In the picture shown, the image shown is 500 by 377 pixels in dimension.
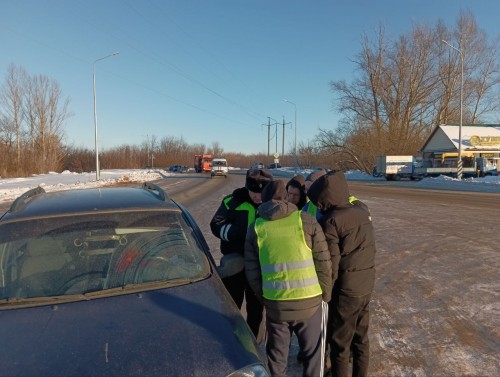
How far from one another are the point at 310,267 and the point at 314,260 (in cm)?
9

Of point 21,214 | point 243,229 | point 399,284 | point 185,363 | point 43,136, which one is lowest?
point 399,284

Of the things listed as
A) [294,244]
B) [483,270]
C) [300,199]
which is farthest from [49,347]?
[483,270]

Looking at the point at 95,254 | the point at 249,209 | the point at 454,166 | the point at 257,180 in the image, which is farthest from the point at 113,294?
the point at 454,166

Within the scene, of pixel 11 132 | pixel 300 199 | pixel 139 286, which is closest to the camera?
pixel 139 286

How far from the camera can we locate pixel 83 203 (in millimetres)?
Answer: 3029

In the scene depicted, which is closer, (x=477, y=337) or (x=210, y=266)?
(x=210, y=266)

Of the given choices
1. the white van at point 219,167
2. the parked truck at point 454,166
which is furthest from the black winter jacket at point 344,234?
the white van at point 219,167

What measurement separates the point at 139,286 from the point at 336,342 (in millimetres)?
1647

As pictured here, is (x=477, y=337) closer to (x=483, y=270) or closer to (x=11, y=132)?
(x=483, y=270)

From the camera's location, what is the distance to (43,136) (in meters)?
58.9

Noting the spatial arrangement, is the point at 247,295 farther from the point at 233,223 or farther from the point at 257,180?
the point at 257,180

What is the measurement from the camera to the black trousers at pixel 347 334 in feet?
10.2

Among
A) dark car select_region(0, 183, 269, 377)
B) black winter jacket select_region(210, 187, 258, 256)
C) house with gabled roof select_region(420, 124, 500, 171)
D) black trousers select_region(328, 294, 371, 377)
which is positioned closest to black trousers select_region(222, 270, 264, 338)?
black winter jacket select_region(210, 187, 258, 256)

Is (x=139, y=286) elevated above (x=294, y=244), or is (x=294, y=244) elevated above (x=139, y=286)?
(x=294, y=244)
